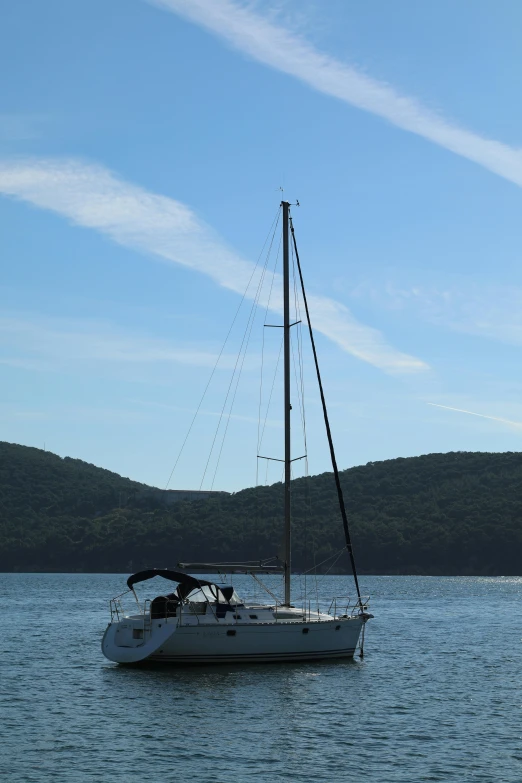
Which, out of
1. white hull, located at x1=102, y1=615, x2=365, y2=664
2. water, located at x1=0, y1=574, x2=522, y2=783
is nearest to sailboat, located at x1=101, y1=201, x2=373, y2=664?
white hull, located at x1=102, y1=615, x2=365, y2=664

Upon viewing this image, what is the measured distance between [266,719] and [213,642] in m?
9.10

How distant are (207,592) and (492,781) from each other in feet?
66.2

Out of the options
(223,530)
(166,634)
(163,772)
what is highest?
(223,530)

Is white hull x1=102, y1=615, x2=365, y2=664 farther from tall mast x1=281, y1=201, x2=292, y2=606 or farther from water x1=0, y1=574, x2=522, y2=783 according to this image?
tall mast x1=281, y1=201, x2=292, y2=606

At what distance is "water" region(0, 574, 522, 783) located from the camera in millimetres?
26438

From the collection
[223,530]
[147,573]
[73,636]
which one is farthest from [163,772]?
[223,530]

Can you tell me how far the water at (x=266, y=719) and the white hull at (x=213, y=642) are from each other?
2.31 feet

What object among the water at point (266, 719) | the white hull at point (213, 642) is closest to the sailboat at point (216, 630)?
the white hull at point (213, 642)

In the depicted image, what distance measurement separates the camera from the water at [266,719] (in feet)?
86.7

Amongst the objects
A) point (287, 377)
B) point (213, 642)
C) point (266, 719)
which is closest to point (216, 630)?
point (213, 642)

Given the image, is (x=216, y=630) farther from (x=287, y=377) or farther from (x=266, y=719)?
(x=287, y=377)

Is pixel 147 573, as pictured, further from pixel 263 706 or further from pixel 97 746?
pixel 97 746

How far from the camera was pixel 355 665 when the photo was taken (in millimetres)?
47594

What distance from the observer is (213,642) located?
42.1 m
